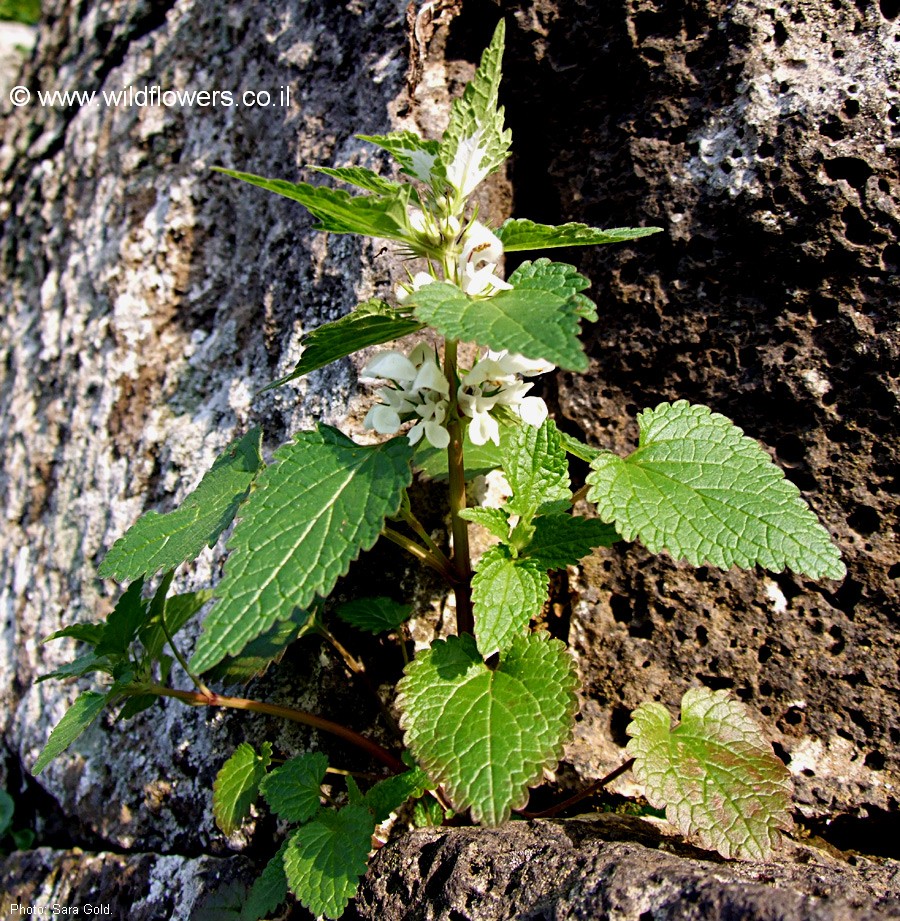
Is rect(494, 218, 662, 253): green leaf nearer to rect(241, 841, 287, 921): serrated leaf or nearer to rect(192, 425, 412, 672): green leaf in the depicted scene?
rect(192, 425, 412, 672): green leaf

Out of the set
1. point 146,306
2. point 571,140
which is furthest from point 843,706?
point 146,306

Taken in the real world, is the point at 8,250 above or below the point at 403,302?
below

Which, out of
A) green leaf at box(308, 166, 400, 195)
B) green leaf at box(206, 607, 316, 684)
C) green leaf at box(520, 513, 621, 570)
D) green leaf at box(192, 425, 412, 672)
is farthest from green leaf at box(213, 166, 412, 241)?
green leaf at box(206, 607, 316, 684)

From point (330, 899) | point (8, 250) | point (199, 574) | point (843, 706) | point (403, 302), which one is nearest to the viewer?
point (330, 899)

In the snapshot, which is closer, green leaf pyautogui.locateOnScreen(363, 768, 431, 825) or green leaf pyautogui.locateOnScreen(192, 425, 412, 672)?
green leaf pyautogui.locateOnScreen(192, 425, 412, 672)

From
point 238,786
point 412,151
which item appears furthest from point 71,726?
point 412,151

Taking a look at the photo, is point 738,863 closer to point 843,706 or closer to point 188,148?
point 843,706
